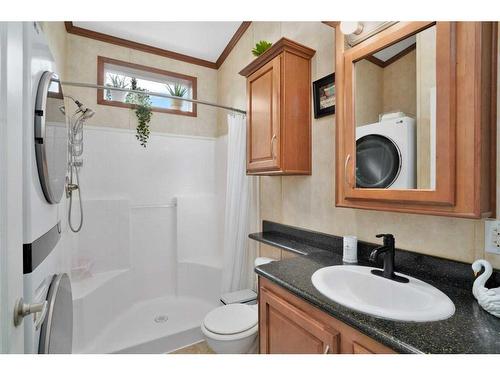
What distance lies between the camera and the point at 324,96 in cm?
161

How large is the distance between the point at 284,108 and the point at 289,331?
4.25ft

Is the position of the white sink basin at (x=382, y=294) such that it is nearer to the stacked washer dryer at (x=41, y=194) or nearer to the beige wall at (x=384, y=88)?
the beige wall at (x=384, y=88)

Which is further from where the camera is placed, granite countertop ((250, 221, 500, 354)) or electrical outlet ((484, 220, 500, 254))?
electrical outlet ((484, 220, 500, 254))

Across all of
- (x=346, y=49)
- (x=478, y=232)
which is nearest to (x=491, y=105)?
(x=478, y=232)

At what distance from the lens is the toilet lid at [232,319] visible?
59.9 inches

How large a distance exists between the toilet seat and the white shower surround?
22.3 inches

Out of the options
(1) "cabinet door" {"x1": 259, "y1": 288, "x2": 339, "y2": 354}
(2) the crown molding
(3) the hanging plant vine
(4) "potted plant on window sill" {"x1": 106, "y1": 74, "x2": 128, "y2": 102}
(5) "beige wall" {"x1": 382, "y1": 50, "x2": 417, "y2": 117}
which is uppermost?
(2) the crown molding

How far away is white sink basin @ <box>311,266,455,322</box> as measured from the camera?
2.59ft

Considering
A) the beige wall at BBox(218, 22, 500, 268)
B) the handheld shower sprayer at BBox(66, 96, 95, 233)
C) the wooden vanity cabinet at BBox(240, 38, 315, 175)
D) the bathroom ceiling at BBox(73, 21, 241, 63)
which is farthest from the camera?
the bathroom ceiling at BBox(73, 21, 241, 63)

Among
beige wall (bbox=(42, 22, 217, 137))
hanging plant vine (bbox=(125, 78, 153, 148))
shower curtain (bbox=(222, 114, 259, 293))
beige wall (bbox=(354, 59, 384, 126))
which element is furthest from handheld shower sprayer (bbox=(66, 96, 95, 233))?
beige wall (bbox=(354, 59, 384, 126))

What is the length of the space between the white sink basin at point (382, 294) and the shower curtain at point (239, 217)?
1132 millimetres

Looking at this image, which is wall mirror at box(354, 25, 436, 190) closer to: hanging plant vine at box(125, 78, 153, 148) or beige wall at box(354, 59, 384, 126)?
beige wall at box(354, 59, 384, 126)

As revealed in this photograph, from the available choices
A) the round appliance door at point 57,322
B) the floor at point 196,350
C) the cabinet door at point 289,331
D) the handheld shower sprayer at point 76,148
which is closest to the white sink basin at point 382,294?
the cabinet door at point 289,331

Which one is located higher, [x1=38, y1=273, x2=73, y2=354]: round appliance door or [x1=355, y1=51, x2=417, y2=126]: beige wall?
[x1=355, y1=51, x2=417, y2=126]: beige wall
